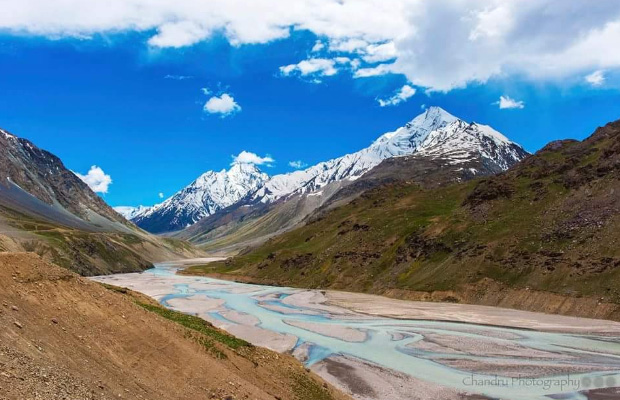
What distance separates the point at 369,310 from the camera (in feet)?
329

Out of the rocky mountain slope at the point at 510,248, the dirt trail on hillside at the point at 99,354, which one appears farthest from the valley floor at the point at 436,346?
the dirt trail on hillside at the point at 99,354

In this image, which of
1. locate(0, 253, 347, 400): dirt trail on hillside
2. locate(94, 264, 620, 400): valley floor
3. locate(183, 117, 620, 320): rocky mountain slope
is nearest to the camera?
locate(0, 253, 347, 400): dirt trail on hillside

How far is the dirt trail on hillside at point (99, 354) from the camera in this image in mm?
20031

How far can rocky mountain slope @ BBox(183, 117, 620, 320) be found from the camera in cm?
9181

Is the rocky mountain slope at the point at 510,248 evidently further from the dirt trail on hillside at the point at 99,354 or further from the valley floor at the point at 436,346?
the dirt trail on hillside at the point at 99,354

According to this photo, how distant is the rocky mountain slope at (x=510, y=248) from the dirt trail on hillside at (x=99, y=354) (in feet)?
239

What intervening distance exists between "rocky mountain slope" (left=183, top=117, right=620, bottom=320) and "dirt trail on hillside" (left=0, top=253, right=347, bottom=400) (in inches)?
2864

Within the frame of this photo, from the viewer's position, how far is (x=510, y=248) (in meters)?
112

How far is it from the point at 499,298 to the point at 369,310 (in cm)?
2774

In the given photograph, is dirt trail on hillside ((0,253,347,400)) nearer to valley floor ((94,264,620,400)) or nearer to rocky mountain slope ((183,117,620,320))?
valley floor ((94,264,620,400))

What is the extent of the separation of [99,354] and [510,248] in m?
105

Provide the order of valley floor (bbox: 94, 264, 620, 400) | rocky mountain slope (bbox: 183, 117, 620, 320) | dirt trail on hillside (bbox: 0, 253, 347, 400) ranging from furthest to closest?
rocky mountain slope (bbox: 183, 117, 620, 320)
valley floor (bbox: 94, 264, 620, 400)
dirt trail on hillside (bbox: 0, 253, 347, 400)

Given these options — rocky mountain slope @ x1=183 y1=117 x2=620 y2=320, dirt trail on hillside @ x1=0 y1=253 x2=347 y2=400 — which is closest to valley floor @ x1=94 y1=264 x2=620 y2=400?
rocky mountain slope @ x1=183 y1=117 x2=620 y2=320

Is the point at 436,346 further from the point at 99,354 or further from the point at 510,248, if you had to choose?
the point at 510,248
